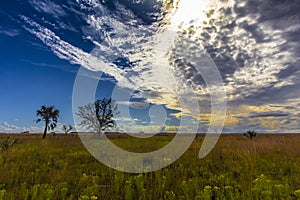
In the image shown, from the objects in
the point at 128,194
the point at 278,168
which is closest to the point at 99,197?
the point at 128,194

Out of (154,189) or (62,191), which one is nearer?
(62,191)

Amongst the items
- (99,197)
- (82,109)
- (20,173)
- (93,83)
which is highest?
(82,109)

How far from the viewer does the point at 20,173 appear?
6.09m

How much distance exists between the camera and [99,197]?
4496mm

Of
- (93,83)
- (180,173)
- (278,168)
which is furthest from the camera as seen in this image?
(93,83)

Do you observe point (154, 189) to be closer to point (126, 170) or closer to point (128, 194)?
point (128, 194)

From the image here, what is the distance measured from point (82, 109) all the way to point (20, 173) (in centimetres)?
3221

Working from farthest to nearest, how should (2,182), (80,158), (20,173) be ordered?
1. (80,158)
2. (20,173)
3. (2,182)

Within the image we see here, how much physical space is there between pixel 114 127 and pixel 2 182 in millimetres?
32954

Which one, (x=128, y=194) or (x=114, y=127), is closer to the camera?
(x=128, y=194)

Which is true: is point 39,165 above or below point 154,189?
above

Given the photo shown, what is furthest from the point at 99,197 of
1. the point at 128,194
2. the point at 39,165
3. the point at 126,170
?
the point at 39,165

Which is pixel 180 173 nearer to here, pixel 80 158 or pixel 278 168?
pixel 278 168

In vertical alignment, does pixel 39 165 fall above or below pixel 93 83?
below
